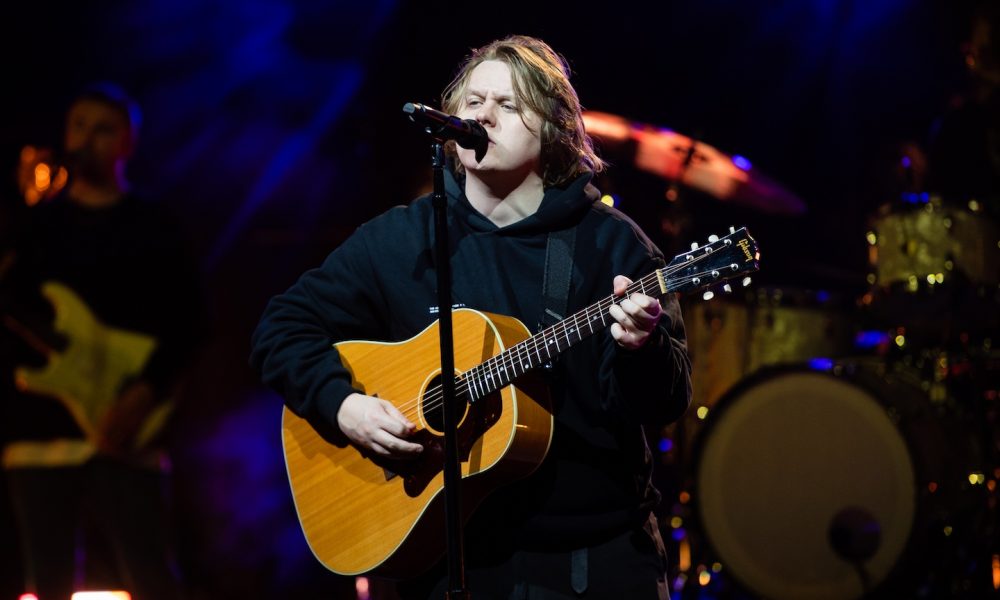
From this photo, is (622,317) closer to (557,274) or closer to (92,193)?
(557,274)

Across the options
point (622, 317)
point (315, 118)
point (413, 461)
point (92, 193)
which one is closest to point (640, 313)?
point (622, 317)

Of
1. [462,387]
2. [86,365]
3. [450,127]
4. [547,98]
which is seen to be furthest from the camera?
[86,365]

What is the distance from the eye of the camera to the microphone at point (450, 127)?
254cm

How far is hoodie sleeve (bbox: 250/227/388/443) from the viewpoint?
2.99 metres

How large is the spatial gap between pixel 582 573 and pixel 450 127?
3.91 feet

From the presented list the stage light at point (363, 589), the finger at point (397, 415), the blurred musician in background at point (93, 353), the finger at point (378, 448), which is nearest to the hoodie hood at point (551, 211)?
the finger at point (397, 415)

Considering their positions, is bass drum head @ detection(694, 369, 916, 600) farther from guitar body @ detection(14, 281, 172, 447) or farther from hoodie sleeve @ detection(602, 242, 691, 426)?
guitar body @ detection(14, 281, 172, 447)

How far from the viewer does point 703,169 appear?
5.37m

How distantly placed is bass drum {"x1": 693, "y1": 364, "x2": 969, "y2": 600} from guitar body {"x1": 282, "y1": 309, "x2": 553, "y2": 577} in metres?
2.73

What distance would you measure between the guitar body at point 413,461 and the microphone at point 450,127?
1.50ft

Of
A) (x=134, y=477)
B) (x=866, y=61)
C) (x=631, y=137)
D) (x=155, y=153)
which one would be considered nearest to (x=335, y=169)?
(x=155, y=153)

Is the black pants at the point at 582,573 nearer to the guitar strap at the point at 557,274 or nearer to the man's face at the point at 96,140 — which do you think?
the guitar strap at the point at 557,274

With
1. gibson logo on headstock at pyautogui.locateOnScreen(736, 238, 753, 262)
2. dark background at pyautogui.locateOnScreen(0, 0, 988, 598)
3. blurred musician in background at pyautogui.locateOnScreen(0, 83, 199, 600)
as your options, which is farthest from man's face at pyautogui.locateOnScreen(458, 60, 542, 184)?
dark background at pyautogui.locateOnScreen(0, 0, 988, 598)

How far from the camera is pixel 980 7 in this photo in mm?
5625
